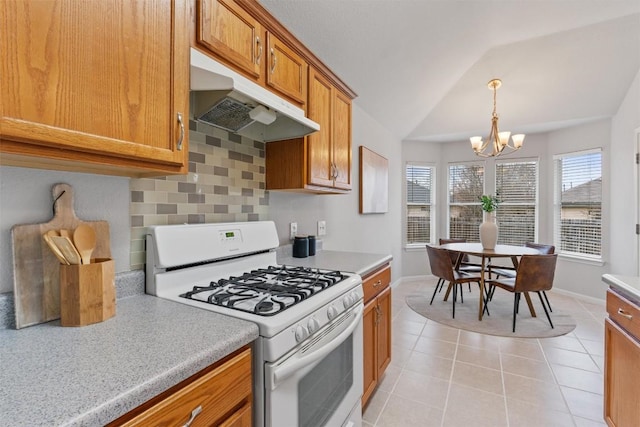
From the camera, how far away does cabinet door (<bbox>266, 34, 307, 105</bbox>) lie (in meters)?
1.48

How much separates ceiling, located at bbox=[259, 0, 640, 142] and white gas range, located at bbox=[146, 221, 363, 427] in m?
1.39

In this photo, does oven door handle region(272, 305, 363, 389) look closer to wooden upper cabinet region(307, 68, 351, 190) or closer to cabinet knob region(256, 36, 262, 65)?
wooden upper cabinet region(307, 68, 351, 190)

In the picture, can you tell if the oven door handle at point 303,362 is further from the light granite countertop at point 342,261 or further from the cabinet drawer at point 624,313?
the cabinet drawer at point 624,313

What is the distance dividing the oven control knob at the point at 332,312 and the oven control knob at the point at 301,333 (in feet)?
0.55

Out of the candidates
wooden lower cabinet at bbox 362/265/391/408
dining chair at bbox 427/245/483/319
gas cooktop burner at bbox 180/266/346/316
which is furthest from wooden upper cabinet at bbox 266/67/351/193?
dining chair at bbox 427/245/483/319

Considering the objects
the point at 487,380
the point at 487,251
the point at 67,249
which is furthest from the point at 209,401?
the point at 487,251

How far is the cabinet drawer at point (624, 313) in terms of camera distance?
49.8 inches

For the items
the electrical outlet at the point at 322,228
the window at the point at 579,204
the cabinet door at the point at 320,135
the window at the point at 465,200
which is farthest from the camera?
the window at the point at 465,200

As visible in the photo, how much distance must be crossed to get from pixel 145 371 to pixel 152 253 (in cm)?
67

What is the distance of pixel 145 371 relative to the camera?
0.64 metres

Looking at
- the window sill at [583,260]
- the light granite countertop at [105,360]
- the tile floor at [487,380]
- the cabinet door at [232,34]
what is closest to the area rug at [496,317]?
the tile floor at [487,380]

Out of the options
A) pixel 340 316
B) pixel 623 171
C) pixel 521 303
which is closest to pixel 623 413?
pixel 340 316

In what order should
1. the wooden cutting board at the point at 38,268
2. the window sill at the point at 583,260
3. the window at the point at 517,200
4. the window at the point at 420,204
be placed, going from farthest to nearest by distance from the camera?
the window at the point at 420,204, the window at the point at 517,200, the window sill at the point at 583,260, the wooden cutting board at the point at 38,268

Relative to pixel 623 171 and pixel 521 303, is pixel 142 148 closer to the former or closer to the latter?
pixel 521 303
